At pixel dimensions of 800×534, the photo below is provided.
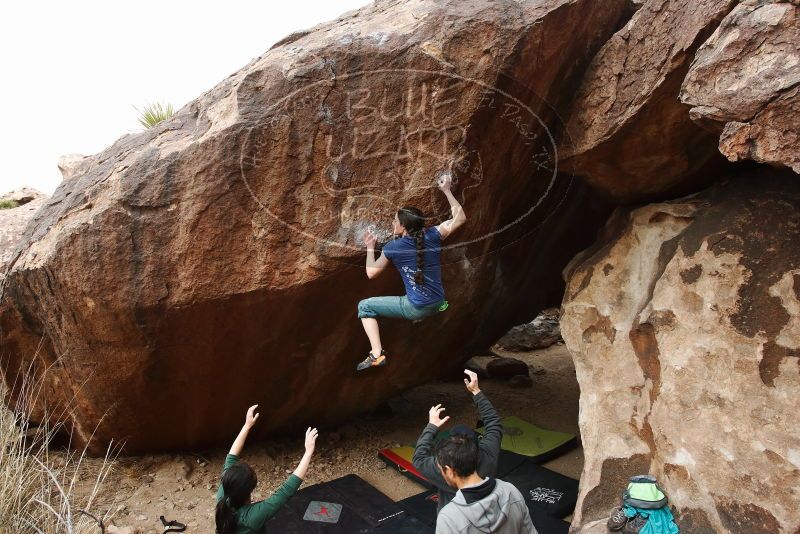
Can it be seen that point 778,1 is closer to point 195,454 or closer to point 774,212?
point 774,212

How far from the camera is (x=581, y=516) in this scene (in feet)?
11.6

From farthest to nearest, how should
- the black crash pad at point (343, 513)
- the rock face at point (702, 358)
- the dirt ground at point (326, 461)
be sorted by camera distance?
the dirt ground at point (326, 461) < the black crash pad at point (343, 513) < the rock face at point (702, 358)

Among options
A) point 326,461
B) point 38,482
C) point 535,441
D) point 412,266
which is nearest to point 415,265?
point 412,266

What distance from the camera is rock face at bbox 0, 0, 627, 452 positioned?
12.3 feet

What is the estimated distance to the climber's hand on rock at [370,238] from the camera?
359 centimetres

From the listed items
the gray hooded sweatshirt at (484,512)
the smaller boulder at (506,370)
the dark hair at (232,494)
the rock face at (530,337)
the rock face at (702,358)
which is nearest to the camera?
the gray hooded sweatshirt at (484,512)

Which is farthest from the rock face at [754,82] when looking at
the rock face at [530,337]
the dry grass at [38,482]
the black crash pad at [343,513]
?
the rock face at [530,337]

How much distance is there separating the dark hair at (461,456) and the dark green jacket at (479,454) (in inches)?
14.5

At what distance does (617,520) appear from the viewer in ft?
10.5

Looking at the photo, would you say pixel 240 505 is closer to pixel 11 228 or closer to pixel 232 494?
pixel 232 494

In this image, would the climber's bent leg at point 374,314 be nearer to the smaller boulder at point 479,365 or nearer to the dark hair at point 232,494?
the dark hair at point 232,494

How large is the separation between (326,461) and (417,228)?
2.59 metres

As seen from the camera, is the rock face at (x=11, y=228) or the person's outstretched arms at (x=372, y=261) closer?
the person's outstretched arms at (x=372, y=261)

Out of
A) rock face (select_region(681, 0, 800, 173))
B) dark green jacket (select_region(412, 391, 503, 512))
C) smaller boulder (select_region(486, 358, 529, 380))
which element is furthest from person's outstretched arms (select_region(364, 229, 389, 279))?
smaller boulder (select_region(486, 358, 529, 380))
